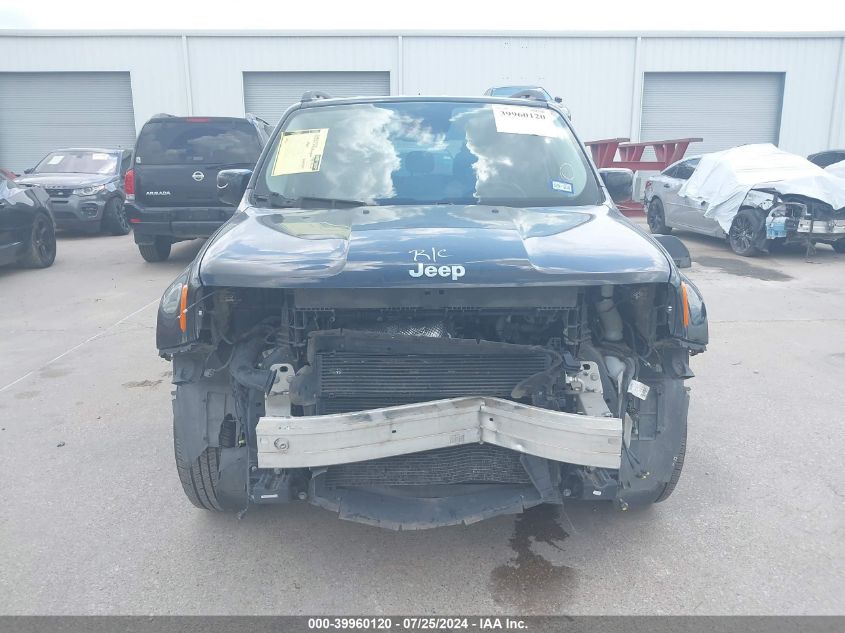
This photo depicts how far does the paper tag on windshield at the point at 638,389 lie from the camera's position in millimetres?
2843

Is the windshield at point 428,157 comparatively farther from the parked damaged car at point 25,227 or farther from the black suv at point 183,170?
the parked damaged car at point 25,227

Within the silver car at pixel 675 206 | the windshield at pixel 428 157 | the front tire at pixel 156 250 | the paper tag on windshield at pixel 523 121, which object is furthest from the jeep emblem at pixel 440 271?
the silver car at pixel 675 206

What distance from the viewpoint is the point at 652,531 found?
3293 mm

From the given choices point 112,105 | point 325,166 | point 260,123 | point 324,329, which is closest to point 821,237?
point 260,123

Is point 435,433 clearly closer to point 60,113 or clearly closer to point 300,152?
point 300,152

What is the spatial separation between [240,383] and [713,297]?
7.05 m

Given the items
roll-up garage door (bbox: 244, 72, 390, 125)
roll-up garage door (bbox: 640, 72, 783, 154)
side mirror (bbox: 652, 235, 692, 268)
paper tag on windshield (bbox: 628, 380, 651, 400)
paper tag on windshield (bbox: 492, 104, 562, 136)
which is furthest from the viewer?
roll-up garage door (bbox: 640, 72, 783, 154)

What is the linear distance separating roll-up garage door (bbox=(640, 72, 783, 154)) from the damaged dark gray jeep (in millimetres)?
19922

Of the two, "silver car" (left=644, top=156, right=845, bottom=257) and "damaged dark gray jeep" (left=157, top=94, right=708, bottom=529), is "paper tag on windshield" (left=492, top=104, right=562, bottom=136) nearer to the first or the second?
"damaged dark gray jeep" (left=157, top=94, right=708, bottom=529)

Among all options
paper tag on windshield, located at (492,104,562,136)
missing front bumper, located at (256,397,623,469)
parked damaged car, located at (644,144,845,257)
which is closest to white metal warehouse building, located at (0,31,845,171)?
parked damaged car, located at (644,144,845,257)

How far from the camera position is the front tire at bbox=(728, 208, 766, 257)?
10.8 metres

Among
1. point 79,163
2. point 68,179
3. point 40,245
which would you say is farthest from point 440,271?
point 79,163

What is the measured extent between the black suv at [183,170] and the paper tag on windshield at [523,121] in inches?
236

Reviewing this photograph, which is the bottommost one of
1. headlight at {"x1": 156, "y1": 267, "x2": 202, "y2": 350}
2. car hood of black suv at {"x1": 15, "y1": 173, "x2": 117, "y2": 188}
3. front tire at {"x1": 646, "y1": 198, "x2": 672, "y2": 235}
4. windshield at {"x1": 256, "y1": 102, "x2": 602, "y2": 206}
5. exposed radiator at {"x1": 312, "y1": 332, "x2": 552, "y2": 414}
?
front tire at {"x1": 646, "y1": 198, "x2": 672, "y2": 235}
